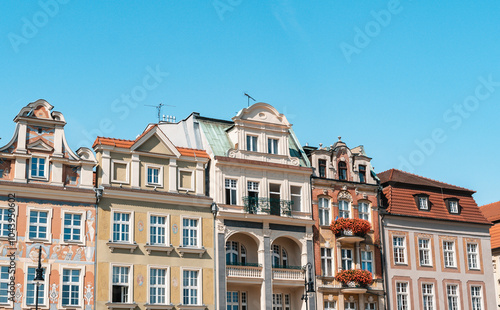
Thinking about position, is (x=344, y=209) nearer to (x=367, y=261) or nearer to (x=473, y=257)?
(x=367, y=261)

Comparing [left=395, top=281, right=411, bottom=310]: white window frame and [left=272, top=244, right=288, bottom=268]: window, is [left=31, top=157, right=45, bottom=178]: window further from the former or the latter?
[left=395, top=281, right=411, bottom=310]: white window frame

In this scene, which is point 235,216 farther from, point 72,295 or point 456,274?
point 456,274

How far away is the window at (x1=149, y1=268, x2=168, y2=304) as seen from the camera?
1725 inches

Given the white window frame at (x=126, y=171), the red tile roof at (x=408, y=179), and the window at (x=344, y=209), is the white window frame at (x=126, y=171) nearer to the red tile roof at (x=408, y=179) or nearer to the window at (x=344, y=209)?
the window at (x=344, y=209)

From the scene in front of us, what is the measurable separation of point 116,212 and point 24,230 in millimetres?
5376

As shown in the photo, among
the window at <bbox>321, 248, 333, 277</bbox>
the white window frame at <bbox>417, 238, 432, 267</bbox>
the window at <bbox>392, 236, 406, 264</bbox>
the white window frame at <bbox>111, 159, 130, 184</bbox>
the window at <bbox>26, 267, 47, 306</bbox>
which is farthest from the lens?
the white window frame at <bbox>417, 238, 432, 267</bbox>

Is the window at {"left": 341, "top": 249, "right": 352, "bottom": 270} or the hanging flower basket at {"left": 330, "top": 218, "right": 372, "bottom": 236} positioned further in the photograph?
the window at {"left": 341, "top": 249, "right": 352, "bottom": 270}


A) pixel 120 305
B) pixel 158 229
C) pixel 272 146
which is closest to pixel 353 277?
pixel 272 146

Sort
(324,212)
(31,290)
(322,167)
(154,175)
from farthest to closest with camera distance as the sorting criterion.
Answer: (322,167) → (324,212) → (154,175) → (31,290)

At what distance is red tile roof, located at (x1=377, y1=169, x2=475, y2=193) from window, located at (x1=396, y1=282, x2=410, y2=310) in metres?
7.50

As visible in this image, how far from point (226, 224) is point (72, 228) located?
9675 millimetres

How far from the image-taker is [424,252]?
176 feet

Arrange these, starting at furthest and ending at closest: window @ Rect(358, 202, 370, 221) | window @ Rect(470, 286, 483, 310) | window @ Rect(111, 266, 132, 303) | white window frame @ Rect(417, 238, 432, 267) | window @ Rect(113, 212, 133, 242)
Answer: window @ Rect(470, 286, 483, 310)
white window frame @ Rect(417, 238, 432, 267)
window @ Rect(358, 202, 370, 221)
window @ Rect(113, 212, 133, 242)
window @ Rect(111, 266, 132, 303)

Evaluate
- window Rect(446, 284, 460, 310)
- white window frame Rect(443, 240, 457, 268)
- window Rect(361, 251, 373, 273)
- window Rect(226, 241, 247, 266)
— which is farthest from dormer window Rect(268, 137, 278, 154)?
window Rect(446, 284, 460, 310)
